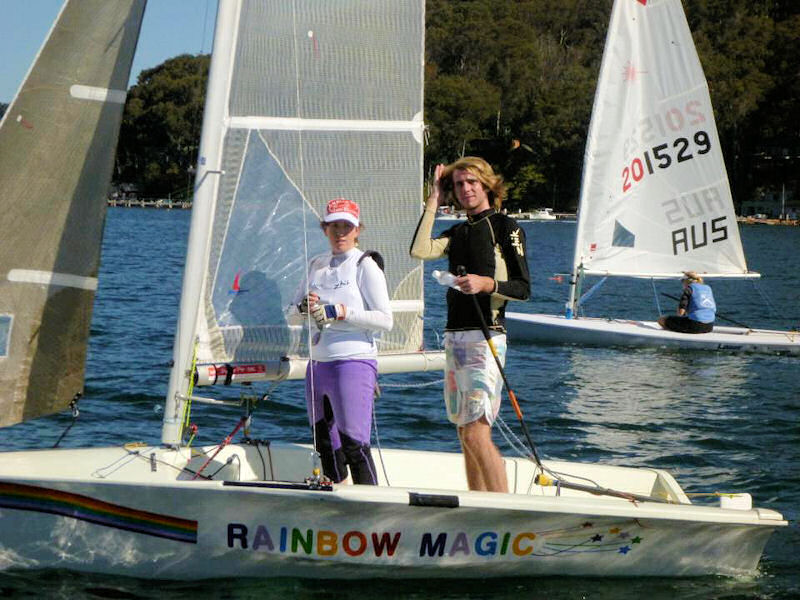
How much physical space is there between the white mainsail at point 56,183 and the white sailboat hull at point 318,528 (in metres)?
0.54

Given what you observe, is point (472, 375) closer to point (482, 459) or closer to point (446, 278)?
point (482, 459)

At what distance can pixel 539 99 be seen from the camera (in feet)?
285

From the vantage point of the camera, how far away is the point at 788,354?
A: 15734 mm

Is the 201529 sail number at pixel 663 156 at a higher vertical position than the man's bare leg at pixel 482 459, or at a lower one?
higher

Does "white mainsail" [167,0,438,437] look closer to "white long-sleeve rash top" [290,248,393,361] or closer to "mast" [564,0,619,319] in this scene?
"white long-sleeve rash top" [290,248,393,361]

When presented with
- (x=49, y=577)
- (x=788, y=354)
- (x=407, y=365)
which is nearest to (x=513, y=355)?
(x=788, y=354)

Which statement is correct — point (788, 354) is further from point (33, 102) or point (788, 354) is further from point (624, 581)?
point (33, 102)

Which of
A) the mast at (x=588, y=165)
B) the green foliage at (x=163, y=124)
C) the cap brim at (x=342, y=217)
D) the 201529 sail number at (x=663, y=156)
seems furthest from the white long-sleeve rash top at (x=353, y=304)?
the green foliage at (x=163, y=124)

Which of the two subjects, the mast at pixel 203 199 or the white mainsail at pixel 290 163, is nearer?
the mast at pixel 203 199

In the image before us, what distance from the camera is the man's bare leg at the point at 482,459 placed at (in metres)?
5.78

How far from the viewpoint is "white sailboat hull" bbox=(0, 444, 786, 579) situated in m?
5.47

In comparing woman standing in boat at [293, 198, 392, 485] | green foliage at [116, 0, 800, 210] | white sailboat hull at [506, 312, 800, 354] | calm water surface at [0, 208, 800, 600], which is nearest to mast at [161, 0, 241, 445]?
woman standing in boat at [293, 198, 392, 485]

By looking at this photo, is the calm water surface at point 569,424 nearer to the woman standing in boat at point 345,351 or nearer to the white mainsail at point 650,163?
the woman standing in boat at point 345,351

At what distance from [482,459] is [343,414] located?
0.71 m
